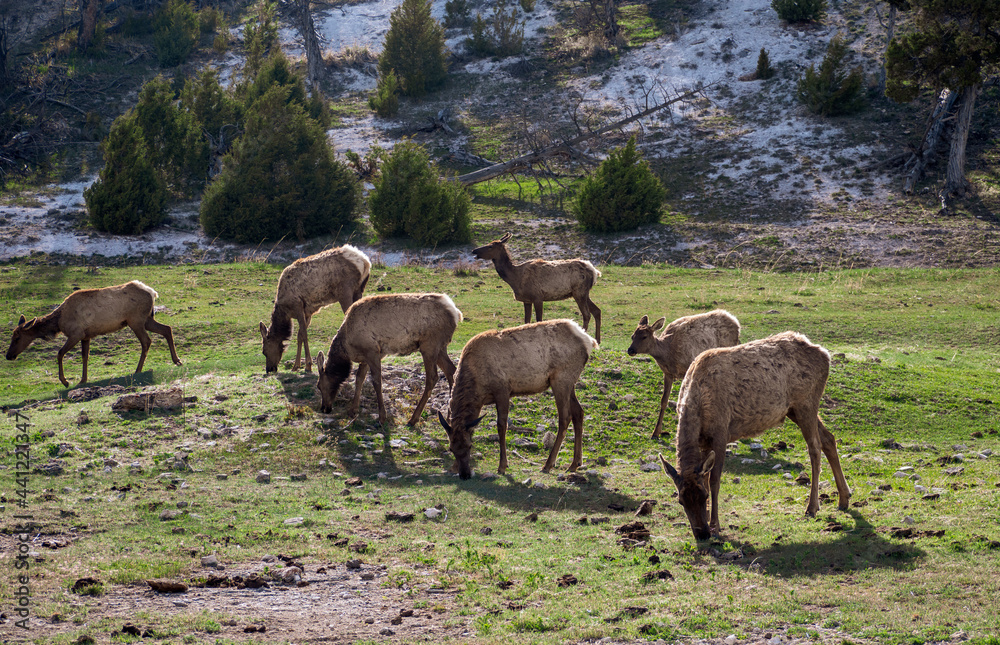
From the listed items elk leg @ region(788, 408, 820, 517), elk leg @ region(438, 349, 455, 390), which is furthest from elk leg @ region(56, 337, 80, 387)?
elk leg @ region(788, 408, 820, 517)

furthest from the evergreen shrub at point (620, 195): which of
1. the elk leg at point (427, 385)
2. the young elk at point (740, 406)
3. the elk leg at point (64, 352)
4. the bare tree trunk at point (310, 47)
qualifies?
the young elk at point (740, 406)

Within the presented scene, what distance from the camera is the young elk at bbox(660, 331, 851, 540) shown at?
9.44m

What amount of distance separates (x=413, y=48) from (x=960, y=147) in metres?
30.2

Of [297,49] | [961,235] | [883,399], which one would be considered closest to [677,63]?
[961,235]

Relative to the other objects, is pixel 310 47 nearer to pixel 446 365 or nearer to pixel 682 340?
pixel 446 365

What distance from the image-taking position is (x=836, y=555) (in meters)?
8.39

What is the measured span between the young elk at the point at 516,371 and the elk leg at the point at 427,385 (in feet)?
5.68

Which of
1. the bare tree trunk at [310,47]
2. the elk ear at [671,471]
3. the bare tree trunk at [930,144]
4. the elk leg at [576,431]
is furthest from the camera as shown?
the bare tree trunk at [310,47]

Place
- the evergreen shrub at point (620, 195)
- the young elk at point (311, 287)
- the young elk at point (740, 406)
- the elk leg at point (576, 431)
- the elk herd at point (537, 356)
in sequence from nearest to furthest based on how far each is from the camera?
the young elk at point (740, 406)
the elk herd at point (537, 356)
the elk leg at point (576, 431)
the young elk at point (311, 287)
the evergreen shrub at point (620, 195)

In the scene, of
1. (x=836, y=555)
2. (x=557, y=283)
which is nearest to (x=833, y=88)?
(x=557, y=283)

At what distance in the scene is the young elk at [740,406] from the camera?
372 inches

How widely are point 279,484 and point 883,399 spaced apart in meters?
10.8

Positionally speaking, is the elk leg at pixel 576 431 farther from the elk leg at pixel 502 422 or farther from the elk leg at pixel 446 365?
the elk leg at pixel 446 365

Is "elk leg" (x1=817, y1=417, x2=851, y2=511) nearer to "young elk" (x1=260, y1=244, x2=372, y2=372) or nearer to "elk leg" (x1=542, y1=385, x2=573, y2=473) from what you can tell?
"elk leg" (x1=542, y1=385, x2=573, y2=473)
